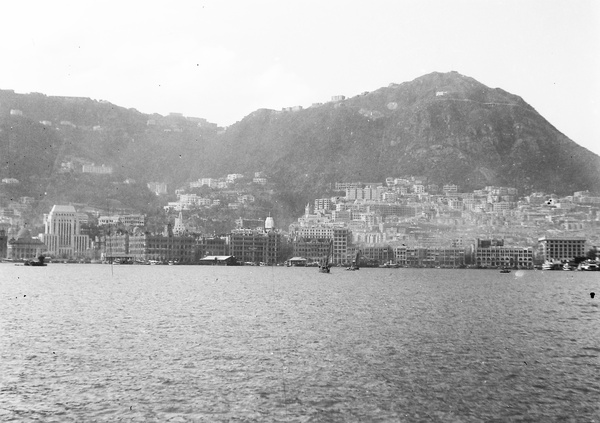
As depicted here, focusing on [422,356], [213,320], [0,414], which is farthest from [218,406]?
[213,320]

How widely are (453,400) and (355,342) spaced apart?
40.8 ft

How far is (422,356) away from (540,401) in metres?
8.71

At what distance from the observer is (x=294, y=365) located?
105ft

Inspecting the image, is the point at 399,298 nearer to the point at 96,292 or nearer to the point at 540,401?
the point at 96,292

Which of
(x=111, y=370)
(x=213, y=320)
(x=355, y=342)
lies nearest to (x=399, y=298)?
(x=213, y=320)

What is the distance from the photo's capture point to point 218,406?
25.1 meters

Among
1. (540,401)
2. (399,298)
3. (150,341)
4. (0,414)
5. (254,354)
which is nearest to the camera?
(0,414)

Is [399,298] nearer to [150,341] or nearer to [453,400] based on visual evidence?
[150,341]

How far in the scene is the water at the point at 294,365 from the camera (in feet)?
81.9

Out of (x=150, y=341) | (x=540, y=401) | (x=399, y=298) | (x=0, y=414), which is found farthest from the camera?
(x=399, y=298)

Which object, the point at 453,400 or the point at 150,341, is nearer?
the point at 453,400

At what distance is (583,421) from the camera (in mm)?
24094

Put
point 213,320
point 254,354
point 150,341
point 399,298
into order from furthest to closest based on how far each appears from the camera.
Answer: point 399,298 → point 213,320 → point 150,341 → point 254,354

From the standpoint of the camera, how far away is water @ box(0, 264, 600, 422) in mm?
24953
